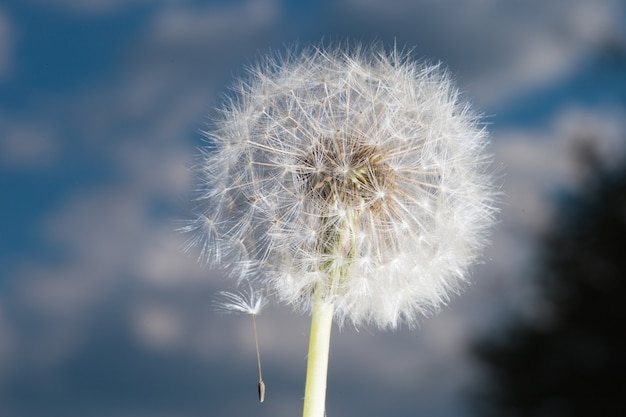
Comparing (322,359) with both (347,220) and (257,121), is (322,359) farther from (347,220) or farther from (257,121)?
(257,121)

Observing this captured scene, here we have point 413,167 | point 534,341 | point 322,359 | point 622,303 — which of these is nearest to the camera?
point 322,359

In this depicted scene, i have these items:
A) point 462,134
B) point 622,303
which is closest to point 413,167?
point 462,134

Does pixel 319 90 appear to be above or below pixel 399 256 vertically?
above

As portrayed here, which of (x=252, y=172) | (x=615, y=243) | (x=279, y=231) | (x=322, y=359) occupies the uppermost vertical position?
(x=615, y=243)

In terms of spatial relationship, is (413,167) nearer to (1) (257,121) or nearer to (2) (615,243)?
(1) (257,121)

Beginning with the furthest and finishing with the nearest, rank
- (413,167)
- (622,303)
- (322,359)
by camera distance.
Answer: (622,303) → (413,167) → (322,359)

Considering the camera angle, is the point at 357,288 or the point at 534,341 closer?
the point at 357,288
